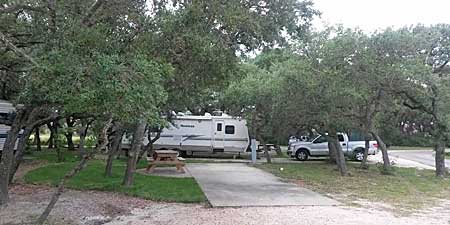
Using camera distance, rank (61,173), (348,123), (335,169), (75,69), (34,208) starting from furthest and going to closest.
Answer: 1. (335,169)
2. (348,123)
3. (61,173)
4. (34,208)
5. (75,69)

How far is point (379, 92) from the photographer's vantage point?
15.4 metres

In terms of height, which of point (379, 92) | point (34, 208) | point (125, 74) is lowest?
point (34, 208)

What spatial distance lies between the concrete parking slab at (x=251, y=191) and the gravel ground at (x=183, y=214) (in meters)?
0.66

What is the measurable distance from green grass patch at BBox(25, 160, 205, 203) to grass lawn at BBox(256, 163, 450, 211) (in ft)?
11.5

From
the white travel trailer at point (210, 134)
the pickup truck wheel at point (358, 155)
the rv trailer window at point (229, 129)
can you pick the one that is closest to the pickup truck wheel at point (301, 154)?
the pickup truck wheel at point (358, 155)

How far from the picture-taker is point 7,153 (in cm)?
891

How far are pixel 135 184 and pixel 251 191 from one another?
311 cm

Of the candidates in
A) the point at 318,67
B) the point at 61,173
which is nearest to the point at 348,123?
the point at 318,67

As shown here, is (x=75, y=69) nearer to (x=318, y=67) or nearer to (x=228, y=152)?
(x=318, y=67)

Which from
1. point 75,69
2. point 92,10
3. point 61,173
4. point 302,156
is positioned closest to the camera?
point 75,69

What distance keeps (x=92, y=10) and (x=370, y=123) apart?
467 inches

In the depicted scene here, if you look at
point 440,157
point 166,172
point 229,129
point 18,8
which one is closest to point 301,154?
point 229,129

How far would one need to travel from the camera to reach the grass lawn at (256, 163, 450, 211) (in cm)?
1115

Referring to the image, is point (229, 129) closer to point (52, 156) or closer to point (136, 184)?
point (52, 156)
